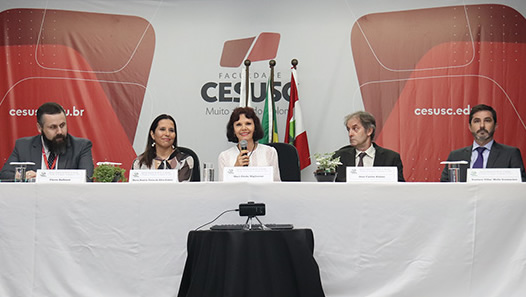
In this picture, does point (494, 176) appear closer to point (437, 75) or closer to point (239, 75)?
point (437, 75)

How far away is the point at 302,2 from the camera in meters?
4.94

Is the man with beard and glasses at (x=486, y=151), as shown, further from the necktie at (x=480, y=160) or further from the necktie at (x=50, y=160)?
the necktie at (x=50, y=160)

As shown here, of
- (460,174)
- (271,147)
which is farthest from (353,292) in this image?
(271,147)

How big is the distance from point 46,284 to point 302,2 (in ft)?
11.4

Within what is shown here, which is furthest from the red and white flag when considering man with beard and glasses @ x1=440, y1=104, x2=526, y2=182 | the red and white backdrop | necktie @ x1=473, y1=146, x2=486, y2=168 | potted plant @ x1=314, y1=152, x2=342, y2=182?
potted plant @ x1=314, y1=152, x2=342, y2=182

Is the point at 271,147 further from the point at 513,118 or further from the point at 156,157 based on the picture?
the point at 513,118

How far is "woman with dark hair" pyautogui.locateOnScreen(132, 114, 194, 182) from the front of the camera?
136 inches

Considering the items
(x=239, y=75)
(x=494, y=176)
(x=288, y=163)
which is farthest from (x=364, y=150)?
(x=239, y=75)

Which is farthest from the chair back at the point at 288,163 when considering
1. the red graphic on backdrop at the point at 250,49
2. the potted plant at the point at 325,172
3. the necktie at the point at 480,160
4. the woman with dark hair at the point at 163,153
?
the red graphic on backdrop at the point at 250,49

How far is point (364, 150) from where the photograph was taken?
3.62m

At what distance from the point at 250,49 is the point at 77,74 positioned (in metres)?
1.68

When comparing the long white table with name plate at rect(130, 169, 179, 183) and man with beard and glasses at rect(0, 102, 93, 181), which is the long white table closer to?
name plate at rect(130, 169, 179, 183)

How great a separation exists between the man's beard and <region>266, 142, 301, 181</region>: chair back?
1468 millimetres

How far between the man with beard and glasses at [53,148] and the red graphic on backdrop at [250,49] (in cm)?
189
